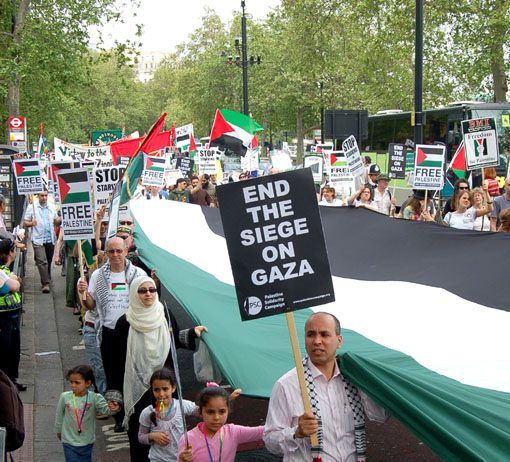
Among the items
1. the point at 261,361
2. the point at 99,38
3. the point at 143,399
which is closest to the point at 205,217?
the point at 143,399

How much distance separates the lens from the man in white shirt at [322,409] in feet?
15.3

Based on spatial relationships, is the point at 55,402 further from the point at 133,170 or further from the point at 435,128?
the point at 435,128

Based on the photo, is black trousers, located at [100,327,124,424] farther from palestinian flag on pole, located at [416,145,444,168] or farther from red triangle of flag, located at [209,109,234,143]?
red triangle of flag, located at [209,109,234,143]

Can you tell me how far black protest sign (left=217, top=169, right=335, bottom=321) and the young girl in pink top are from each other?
31.1 inches

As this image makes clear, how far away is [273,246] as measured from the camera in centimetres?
484

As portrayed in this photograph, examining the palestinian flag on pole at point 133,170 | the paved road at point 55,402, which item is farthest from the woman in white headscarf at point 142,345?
the palestinian flag on pole at point 133,170

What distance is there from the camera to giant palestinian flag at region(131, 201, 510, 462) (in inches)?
175

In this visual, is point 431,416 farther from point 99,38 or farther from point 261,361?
point 99,38

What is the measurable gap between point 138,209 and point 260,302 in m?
10.3

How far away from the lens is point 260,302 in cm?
485

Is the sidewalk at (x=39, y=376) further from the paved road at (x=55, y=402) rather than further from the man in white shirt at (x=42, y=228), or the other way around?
the man in white shirt at (x=42, y=228)

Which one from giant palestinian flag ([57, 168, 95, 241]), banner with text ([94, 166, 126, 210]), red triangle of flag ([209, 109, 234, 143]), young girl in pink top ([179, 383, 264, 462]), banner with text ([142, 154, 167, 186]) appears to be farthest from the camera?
red triangle of flag ([209, 109, 234, 143])

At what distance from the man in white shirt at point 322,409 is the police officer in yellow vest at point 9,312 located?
5116 millimetres

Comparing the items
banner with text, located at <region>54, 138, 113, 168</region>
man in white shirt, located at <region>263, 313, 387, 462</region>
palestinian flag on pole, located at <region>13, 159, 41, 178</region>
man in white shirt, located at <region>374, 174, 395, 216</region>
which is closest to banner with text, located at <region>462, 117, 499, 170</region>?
man in white shirt, located at <region>374, 174, 395, 216</region>
